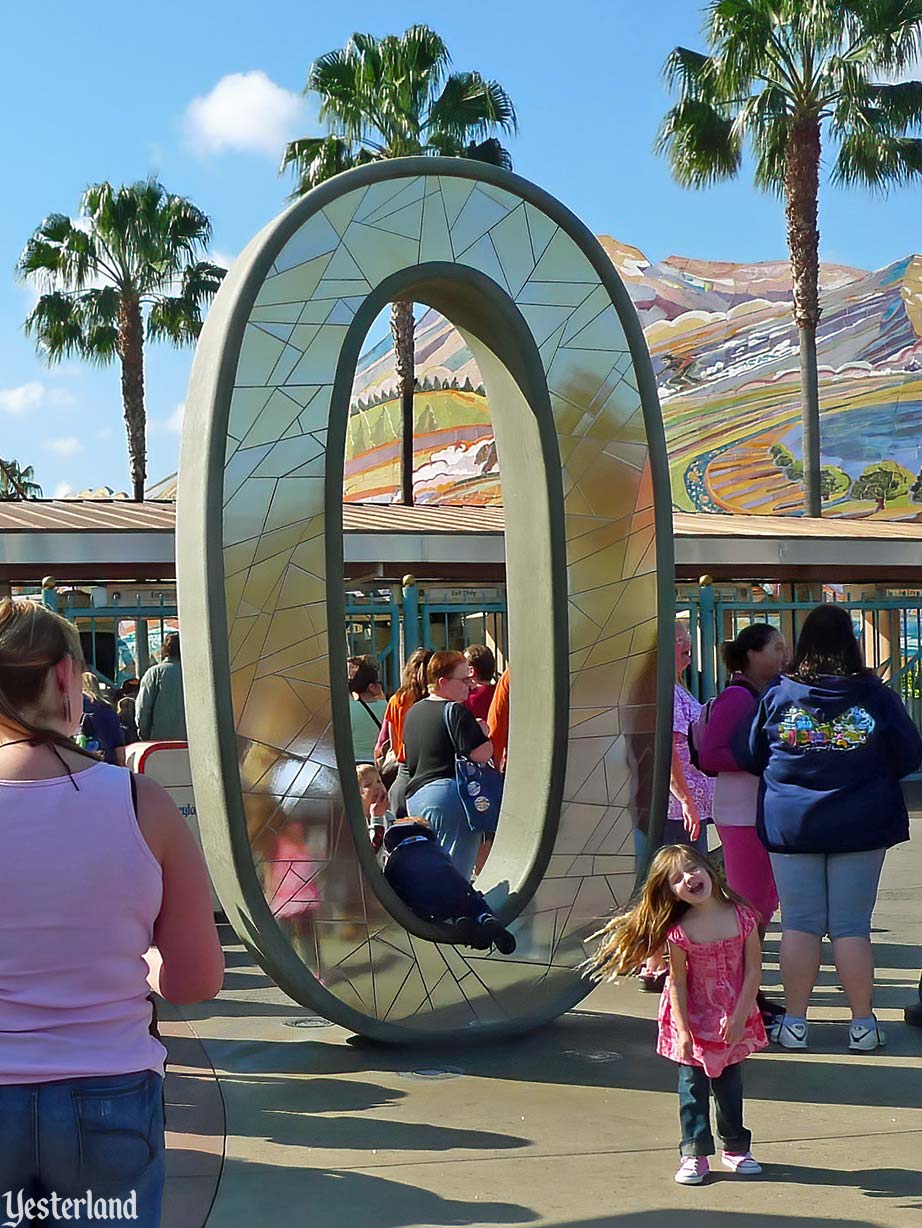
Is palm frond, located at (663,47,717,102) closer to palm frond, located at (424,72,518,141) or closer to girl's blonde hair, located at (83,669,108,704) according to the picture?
palm frond, located at (424,72,518,141)

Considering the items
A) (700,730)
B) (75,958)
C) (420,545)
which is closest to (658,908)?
(700,730)

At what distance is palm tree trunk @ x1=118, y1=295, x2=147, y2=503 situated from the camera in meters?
28.0

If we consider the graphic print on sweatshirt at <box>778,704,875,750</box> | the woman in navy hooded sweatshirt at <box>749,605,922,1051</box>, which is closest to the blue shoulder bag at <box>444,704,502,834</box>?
the woman in navy hooded sweatshirt at <box>749,605,922,1051</box>

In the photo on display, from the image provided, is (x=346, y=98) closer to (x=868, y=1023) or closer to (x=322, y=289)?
(x=322, y=289)

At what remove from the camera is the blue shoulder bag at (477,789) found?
6.74m

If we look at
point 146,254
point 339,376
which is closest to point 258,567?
point 339,376

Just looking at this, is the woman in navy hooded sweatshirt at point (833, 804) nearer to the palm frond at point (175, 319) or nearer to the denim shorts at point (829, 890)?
the denim shorts at point (829, 890)

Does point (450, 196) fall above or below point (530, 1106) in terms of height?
above

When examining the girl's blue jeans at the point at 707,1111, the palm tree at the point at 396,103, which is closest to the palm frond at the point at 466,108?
the palm tree at the point at 396,103

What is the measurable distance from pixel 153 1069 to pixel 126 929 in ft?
0.79

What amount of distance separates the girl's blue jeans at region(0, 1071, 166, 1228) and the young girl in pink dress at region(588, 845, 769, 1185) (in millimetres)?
2432

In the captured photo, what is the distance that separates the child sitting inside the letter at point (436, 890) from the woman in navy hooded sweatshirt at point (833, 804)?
1156 millimetres

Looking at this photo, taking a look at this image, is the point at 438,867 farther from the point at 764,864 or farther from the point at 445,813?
the point at 764,864

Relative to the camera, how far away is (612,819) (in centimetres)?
658
